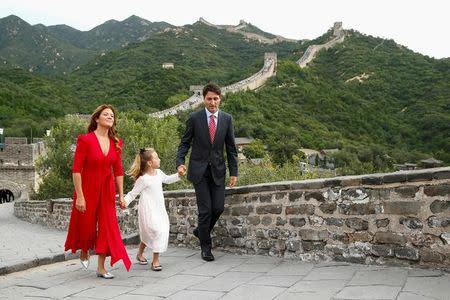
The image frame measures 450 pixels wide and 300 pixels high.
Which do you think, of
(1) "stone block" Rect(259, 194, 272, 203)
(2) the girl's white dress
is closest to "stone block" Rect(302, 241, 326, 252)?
(1) "stone block" Rect(259, 194, 272, 203)

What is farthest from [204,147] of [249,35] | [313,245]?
[249,35]

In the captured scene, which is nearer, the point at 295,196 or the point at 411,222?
the point at 411,222

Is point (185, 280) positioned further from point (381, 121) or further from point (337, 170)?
point (381, 121)

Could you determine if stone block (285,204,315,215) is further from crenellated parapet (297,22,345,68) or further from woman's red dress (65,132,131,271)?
crenellated parapet (297,22,345,68)

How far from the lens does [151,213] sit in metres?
5.72

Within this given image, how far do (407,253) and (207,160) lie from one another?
8.03 ft

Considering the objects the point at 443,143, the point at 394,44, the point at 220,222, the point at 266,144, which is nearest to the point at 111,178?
the point at 220,222

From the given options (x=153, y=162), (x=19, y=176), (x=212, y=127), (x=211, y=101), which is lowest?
(x=19, y=176)

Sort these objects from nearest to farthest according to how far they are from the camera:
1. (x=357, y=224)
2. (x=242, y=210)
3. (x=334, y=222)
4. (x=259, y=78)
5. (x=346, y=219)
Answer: (x=357, y=224)
(x=346, y=219)
(x=334, y=222)
(x=242, y=210)
(x=259, y=78)

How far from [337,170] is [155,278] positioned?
4135cm

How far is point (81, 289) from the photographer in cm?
462

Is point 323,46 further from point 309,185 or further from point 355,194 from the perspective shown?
point 355,194

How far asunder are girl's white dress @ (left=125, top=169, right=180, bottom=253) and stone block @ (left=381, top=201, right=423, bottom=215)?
2.50m

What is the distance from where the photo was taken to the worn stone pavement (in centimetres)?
392
